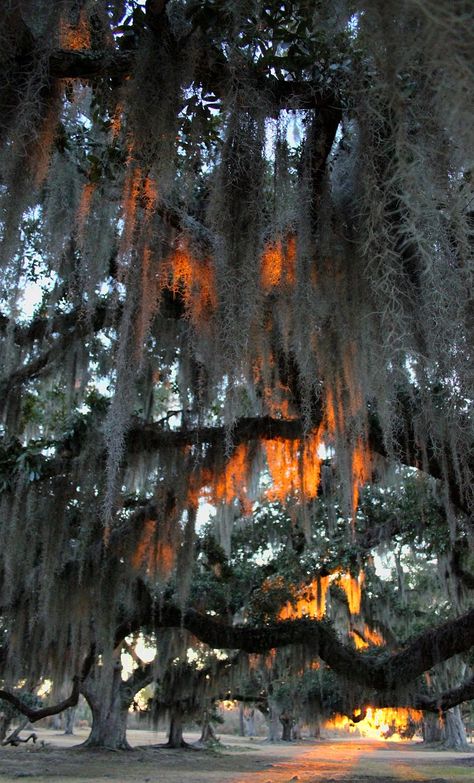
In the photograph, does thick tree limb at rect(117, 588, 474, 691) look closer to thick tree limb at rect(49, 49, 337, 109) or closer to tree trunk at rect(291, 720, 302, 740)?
thick tree limb at rect(49, 49, 337, 109)

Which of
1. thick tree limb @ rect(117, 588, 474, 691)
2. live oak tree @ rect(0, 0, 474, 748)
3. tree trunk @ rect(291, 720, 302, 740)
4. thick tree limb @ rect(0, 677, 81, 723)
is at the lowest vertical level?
tree trunk @ rect(291, 720, 302, 740)

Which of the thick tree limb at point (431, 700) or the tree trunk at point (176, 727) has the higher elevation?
the thick tree limb at point (431, 700)

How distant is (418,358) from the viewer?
2660 mm

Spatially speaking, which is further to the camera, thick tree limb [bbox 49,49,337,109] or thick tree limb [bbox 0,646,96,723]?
thick tree limb [bbox 0,646,96,723]

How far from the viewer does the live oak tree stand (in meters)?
2.00

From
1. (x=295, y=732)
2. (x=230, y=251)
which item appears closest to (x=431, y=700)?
(x=230, y=251)

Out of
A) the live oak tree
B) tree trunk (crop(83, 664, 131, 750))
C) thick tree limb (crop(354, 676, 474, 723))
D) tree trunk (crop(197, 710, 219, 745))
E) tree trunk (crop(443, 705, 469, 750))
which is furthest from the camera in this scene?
tree trunk (crop(443, 705, 469, 750))

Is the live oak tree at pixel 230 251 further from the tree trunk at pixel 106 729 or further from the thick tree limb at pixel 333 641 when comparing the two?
the tree trunk at pixel 106 729

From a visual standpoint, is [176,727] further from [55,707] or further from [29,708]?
[29,708]

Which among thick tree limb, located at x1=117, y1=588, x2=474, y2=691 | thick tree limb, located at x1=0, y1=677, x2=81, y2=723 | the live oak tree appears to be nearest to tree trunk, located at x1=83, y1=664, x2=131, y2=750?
thick tree limb, located at x1=0, y1=677, x2=81, y2=723

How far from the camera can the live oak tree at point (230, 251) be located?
6.56 ft

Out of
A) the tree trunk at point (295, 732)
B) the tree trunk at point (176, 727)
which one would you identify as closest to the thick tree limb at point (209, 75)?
the tree trunk at point (176, 727)

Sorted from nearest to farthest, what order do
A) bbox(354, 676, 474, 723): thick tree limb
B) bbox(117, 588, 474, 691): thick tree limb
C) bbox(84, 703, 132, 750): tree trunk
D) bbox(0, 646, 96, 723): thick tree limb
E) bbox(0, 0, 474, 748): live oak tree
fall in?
bbox(0, 0, 474, 748): live oak tree, bbox(117, 588, 474, 691): thick tree limb, bbox(354, 676, 474, 723): thick tree limb, bbox(0, 646, 96, 723): thick tree limb, bbox(84, 703, 132, 750): tree trunk

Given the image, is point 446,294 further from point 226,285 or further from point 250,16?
point 250,16
